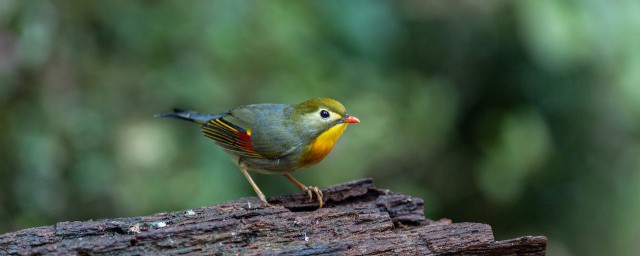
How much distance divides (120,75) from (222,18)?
3.37 feet

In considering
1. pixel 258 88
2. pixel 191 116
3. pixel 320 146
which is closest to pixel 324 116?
pixel 320 146

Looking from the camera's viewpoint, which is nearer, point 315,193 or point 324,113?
point 315,193

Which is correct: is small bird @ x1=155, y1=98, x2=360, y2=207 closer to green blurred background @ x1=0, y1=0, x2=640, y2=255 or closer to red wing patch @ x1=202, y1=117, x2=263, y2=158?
red wing patch @ x1=202, y1=117, x2=263, y2=158

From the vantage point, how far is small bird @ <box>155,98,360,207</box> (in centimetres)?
489

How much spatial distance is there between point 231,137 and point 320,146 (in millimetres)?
607

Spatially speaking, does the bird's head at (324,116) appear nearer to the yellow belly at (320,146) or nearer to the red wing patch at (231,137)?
the yellow belly at (320,146)

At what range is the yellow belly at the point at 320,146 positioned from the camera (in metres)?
4.89

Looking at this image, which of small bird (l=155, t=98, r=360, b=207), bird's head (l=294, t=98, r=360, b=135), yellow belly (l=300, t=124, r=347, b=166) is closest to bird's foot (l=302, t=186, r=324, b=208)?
small bird (l=155, t=98, r=360, b=207)

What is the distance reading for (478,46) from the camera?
7367mm

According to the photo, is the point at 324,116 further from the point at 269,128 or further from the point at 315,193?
the point at 315,193

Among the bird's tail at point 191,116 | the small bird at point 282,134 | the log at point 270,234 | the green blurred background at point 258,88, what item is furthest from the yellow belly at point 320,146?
the green blurred background at point 258,88

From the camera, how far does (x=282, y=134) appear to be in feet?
16.2

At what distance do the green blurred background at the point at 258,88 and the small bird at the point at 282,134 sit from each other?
0.73 meters

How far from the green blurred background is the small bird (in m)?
0.73
